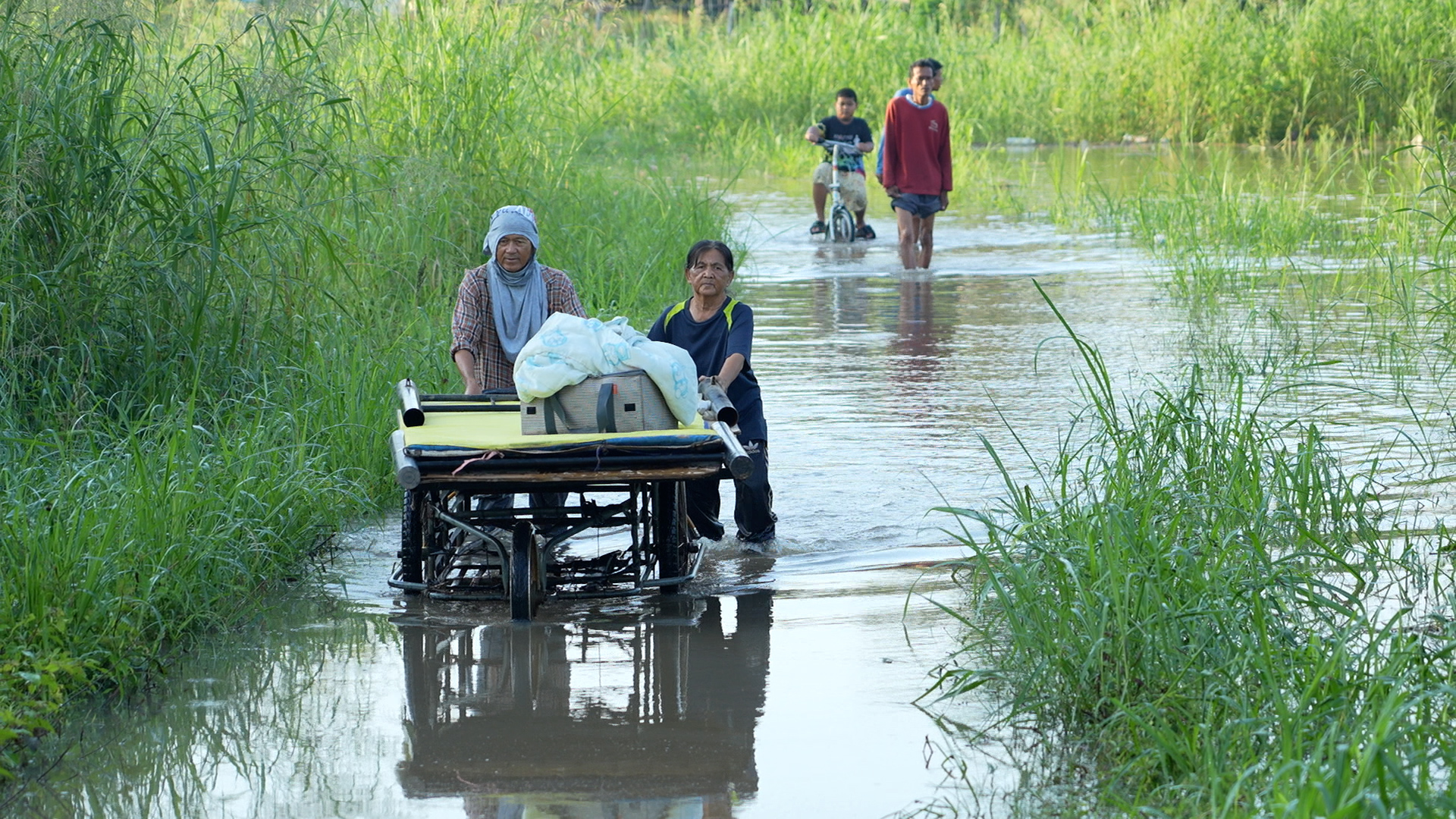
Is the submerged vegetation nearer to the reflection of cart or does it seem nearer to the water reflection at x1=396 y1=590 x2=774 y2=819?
the reflection of cart

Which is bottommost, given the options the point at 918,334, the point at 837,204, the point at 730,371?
the point at 918,334

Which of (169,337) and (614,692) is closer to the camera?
(614,692)

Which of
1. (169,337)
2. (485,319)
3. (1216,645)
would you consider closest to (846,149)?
(485,319)

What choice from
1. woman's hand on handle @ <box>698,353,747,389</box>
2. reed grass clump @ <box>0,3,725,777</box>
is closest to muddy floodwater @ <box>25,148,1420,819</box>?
reed grass clump @ <box>0,3,725,777</box>

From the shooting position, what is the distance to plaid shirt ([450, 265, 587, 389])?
23.7 ft

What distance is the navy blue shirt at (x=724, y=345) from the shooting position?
6930 mm

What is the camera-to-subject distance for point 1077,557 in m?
5.35

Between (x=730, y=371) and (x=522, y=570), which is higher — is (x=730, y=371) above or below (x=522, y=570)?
above

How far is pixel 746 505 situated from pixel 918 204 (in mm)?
9189

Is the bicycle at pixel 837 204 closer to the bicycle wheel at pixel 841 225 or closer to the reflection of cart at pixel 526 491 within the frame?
the bicycle wheel at pixel 841 225

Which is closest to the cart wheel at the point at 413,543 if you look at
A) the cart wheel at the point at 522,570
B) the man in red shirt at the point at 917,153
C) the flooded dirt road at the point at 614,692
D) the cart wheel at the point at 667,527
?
the flooded dirt road at the point at 614,692

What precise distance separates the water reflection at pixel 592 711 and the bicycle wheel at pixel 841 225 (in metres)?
12.1

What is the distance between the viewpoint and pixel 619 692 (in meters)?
5.26

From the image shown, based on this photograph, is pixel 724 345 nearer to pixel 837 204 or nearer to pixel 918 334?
pixel 918 334
